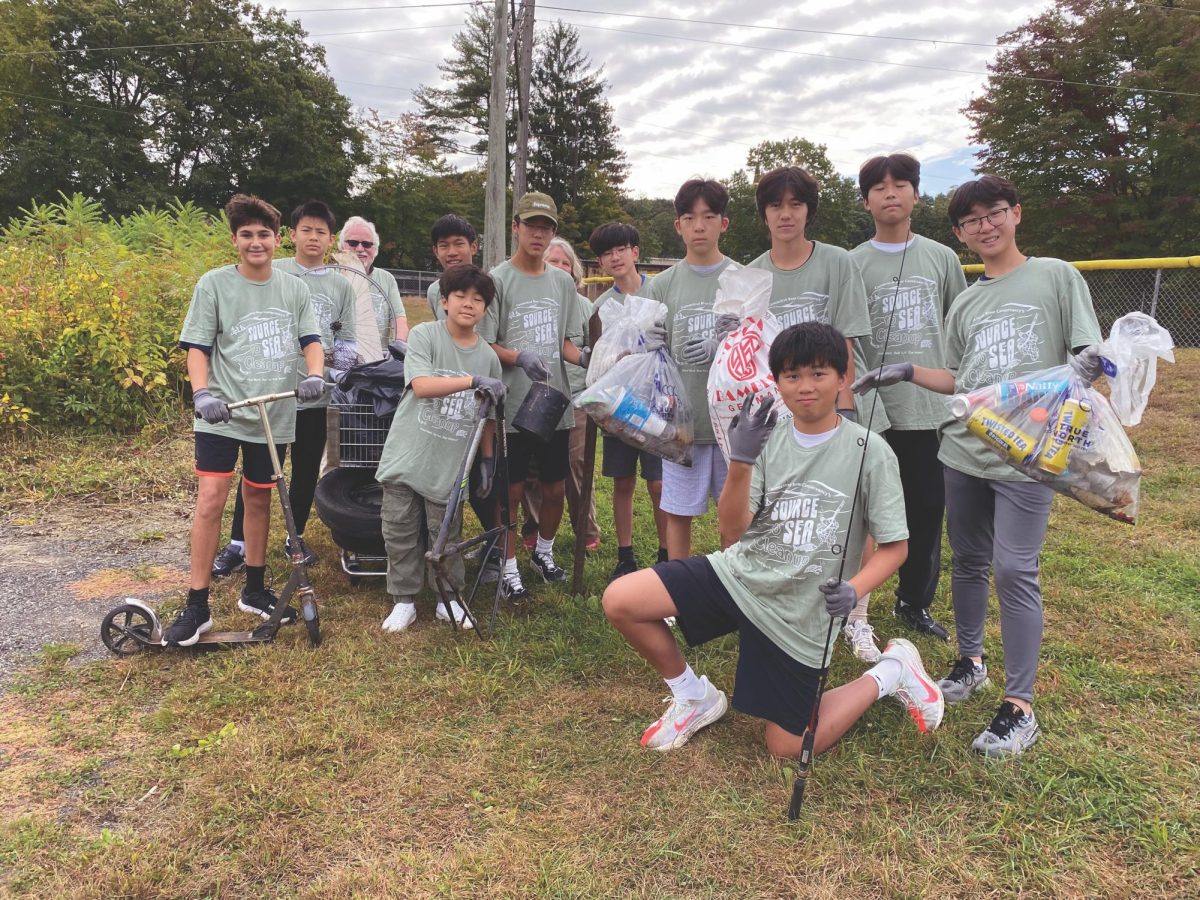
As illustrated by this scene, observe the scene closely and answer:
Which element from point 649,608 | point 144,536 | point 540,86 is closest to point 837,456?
point 649,608

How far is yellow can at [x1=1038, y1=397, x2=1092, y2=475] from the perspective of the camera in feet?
7.18

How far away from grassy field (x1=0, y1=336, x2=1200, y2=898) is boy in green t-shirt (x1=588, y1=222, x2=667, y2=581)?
0.65m

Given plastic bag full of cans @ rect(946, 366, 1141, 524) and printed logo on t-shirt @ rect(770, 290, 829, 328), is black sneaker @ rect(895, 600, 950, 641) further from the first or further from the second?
printed logo on t-shirt @ rect(770, 290, 829, 328)

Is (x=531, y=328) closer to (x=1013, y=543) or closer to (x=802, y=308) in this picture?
(x=802, y=308)

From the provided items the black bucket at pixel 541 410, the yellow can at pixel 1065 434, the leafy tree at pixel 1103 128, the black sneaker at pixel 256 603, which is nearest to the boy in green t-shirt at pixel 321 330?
the black sneaker at pixel 256 603

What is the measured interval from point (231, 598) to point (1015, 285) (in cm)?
385

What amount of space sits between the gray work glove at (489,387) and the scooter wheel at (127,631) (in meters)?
1.72

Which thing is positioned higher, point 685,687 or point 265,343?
point 265,343

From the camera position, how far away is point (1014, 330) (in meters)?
2.53

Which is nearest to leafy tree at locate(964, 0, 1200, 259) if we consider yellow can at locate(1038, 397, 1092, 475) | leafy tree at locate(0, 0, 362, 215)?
yellow can at locate(1038, 397, 1092, 475)

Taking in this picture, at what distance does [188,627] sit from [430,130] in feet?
138

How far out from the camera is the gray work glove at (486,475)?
3.43 metres


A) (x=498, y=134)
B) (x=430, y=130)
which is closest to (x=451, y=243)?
(x=498, y=134)

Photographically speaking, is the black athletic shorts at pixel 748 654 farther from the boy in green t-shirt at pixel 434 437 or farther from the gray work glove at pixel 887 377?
the boy in green t-shirt at pixel 434 437
